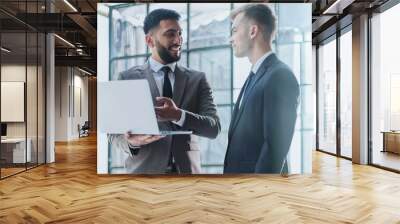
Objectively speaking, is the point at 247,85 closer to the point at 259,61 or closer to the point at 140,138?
the point at 259,61

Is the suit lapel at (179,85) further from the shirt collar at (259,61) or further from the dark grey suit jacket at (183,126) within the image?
the shirt collar at (259,61)

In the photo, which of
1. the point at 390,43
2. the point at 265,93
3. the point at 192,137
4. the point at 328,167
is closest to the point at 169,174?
the point at 192,137

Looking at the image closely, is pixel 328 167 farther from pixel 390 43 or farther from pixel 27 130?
pixel 27 130

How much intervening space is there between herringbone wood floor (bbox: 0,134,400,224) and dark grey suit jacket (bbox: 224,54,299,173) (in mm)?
314

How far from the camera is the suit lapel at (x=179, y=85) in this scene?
21.7 ft

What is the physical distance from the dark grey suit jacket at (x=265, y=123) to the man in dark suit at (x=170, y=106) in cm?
45

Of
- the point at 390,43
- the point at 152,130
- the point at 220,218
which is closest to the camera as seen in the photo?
the point at 220,218

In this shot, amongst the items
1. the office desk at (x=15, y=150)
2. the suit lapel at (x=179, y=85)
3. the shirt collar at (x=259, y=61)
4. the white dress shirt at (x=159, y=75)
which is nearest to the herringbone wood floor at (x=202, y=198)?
the office desk at (x=15, y=150)

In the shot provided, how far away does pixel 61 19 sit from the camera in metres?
8.80

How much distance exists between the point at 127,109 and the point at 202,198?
2254mm

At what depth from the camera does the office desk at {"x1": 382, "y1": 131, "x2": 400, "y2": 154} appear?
7708 mm

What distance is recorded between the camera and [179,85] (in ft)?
21.8

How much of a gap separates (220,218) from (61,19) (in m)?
6.60

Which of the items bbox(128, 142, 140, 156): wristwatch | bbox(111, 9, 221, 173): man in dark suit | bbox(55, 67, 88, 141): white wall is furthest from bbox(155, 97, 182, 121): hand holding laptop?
bbox(55, 67, 88, 141): white wall
